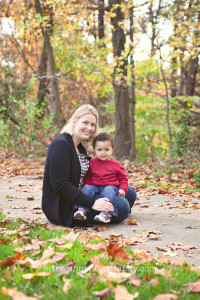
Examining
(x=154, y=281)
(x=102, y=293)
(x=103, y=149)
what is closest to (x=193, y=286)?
(x=154, y=281)

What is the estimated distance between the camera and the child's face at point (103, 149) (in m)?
4.43

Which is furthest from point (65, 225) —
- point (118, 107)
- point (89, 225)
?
point (118, 107)

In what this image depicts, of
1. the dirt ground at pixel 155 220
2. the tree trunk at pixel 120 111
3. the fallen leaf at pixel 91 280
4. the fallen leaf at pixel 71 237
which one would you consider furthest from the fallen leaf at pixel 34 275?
the tree trunk at pixel 120 111

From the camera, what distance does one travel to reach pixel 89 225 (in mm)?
4258

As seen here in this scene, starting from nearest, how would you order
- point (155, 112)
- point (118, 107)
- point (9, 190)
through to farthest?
point (9, 190)
point (118, 107)
point (155, 112)

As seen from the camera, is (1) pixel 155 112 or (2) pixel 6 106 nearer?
(2) pixel 6 106

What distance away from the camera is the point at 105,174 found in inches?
177

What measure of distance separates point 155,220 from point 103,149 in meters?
1.19

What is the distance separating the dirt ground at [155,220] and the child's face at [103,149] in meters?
0.90

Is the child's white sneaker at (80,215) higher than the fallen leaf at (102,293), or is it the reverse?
the fallen leaf at (102,293)

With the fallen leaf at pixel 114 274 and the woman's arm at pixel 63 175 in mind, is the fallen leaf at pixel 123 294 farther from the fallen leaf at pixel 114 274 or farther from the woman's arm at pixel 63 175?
the woman's arm at pixel 63 175

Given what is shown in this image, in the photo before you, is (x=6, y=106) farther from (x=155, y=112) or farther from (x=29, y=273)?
(x=29, y=273)

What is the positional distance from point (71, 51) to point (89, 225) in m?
9.76

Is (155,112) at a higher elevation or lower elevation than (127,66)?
lower
